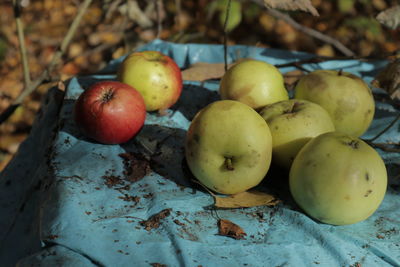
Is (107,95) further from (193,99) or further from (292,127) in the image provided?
(292,127)

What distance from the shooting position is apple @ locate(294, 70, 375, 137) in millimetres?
1616

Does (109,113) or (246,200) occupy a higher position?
(109,113)

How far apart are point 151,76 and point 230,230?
2.50 feet

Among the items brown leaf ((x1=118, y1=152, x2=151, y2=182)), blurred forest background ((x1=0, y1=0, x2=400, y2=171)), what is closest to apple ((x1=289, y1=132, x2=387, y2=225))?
brown leaf ((x1=118, y1=152, x2=151, y2=182))

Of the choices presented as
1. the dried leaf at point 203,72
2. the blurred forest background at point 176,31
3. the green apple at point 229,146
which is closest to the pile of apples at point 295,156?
the green apple at point 229,146

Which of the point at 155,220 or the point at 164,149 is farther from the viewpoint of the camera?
the point at 164,149

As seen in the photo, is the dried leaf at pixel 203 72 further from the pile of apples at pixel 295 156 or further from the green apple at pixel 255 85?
the pile of apples at pixel 295 156

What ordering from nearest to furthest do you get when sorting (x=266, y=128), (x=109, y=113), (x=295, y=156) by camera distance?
1. (x=266, y=128)
2. (x=295, y=156)
3. (x=109, y=113)

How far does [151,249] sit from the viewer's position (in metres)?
1.20

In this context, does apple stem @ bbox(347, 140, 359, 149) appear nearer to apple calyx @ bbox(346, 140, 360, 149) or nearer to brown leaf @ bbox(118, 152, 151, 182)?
apple calyx @ bbox(346, 140, 360, 149)

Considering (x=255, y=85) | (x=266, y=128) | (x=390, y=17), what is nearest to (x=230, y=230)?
(x=266, y=128)

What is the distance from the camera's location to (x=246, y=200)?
4.65 feet

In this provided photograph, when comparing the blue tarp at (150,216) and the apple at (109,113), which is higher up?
the apple at (109,113)

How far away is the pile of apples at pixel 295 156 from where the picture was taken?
1.25 m
